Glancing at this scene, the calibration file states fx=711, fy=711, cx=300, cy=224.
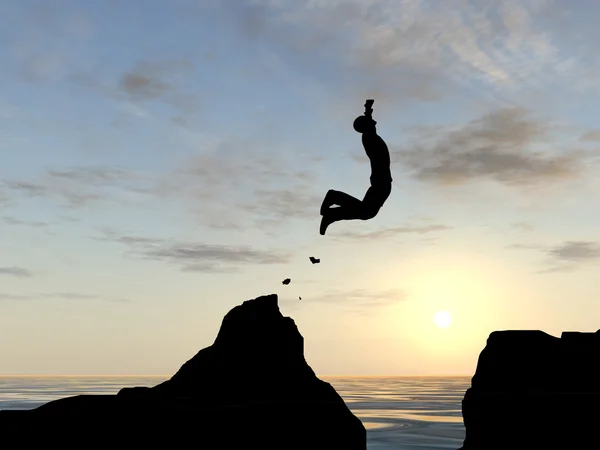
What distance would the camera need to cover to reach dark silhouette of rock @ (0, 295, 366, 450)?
1279 centimetres

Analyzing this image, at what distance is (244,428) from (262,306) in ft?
39.6

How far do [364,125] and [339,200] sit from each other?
143 cm

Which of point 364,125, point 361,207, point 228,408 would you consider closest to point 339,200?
point 361,207

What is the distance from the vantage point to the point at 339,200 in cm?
1263

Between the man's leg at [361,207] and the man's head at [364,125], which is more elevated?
the man's head at [364,125]

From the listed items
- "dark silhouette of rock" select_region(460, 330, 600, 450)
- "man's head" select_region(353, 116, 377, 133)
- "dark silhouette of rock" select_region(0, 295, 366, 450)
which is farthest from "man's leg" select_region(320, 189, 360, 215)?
"dark silhouette of rock" select_region(460, 330, 600, 450)

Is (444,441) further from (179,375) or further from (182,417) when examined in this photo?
(182,417)

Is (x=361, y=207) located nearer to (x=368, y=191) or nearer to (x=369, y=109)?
(x=368, y=191)

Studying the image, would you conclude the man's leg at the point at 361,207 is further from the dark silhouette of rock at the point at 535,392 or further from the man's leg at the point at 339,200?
the dark silhouette of rock at the point at 535,392

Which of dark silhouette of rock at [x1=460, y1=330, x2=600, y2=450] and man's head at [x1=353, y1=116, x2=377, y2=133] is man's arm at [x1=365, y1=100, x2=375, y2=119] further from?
dark silhouette of rock at [x1=460, y1=330, x2=600, y2=450]

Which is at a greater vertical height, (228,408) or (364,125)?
(364,125)

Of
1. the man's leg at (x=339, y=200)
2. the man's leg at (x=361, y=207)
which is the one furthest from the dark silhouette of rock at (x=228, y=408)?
the man's leg at (x=339, y=200)

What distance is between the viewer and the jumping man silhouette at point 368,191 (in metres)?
12.6

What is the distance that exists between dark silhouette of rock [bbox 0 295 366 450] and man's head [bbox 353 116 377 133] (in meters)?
4.84
